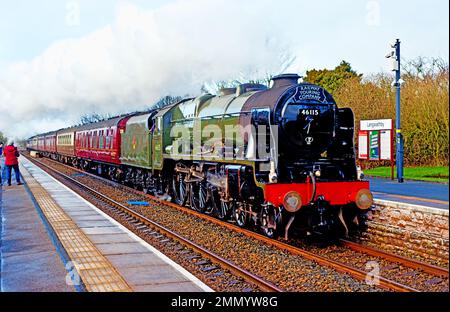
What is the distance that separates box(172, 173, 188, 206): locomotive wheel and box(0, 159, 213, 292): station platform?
2.82m

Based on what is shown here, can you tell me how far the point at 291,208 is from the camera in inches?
351

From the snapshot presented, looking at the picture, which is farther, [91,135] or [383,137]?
[91,135]

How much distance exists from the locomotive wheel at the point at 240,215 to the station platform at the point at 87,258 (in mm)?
2576

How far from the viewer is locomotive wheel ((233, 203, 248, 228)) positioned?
36.0 feet

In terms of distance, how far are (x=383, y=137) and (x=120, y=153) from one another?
12.2 metres

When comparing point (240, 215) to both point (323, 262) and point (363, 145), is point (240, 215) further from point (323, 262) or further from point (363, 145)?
point (363, 145)

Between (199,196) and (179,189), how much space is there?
209 centimetres

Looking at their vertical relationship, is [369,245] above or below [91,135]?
below

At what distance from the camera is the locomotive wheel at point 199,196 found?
1299 centimetres

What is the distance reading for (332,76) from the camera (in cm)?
3603

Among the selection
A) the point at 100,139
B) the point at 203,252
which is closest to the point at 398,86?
the point at 203,252

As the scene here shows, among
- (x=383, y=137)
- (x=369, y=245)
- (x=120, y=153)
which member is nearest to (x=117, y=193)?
(x=120, y=153)

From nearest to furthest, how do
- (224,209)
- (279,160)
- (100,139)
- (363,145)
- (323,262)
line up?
1. (323,262)
2. (279,160)
3. (224,209)
4. (363,145)
5. (100,139)
